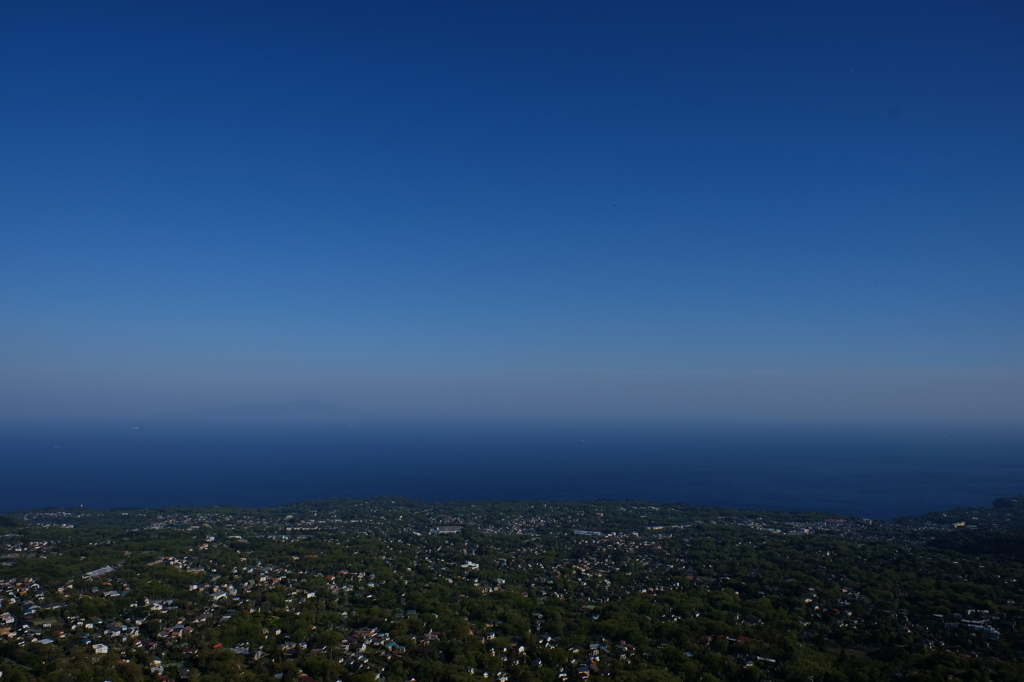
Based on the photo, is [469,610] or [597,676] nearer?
[597,676]

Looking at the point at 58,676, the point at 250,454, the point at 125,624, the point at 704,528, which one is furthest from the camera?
the point at 250,454

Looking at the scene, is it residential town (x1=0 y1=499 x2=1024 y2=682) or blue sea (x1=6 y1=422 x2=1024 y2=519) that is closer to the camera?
residential town (x1=0 y1=499 x2=1024 y2=682)

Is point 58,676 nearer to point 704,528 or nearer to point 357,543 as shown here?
point 357,543

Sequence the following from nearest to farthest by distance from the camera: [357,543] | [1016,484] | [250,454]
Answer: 1. [357,543]
2. [1016,484]
3. [250,454]

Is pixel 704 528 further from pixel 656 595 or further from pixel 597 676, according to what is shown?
pixel 597 676

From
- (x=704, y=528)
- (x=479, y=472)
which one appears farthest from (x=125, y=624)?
(x=479, y=472)

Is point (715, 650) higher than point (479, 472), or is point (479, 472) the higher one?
point (715, 650)

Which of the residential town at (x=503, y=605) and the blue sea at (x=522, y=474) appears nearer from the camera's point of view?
the residential town at (x=503, y=605)
